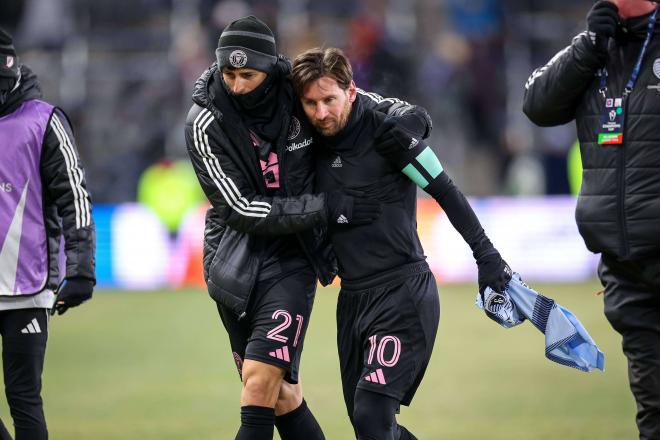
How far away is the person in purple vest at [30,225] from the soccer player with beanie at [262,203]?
0.68 metres

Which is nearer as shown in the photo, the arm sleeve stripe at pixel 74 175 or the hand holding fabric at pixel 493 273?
the hand holding fabric at pixel 493 273

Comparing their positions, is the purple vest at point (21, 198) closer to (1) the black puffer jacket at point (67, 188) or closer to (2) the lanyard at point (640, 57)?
(1) the black puffer jacket at point (67, 188)

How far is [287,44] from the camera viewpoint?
1741 centimetres

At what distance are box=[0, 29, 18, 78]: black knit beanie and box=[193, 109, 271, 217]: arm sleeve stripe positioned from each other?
1.02m

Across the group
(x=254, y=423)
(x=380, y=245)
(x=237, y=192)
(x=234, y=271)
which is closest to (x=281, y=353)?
(x=254, y=423)

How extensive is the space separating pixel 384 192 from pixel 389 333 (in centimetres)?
73

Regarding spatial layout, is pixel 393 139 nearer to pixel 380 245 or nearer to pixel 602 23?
pixel 380 245

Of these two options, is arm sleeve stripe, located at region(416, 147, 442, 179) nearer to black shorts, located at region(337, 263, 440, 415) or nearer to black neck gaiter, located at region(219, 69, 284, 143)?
black shorts, located at region(337, 263, 440, 415)

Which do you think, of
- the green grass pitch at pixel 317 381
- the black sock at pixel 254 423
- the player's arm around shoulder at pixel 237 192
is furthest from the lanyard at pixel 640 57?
the green grass pitch at pixel 317 381

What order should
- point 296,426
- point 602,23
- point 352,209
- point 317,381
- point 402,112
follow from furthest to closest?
point 317,381, point 296,426, point 402,112, point 352,209, point 602,23

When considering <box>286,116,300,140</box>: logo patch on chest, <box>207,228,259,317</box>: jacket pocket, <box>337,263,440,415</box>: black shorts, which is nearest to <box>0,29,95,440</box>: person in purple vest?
<box>207,228,259,317</box>: jacket pocket

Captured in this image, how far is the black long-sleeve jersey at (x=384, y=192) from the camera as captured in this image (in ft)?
18.6

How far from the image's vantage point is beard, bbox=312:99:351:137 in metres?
5.67

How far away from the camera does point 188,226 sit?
1620 centimetres
